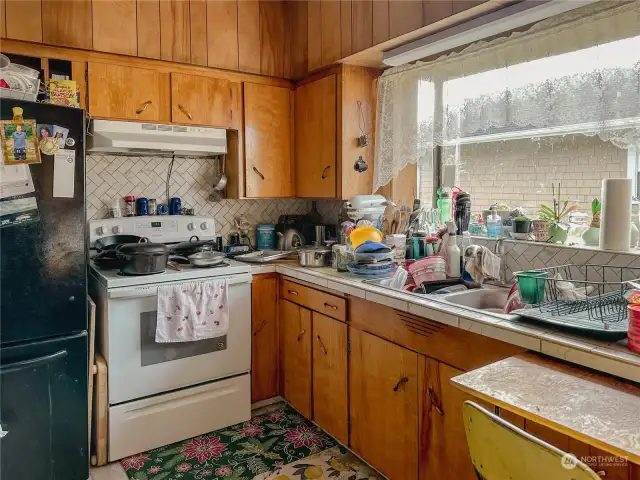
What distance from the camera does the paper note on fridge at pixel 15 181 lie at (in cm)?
188

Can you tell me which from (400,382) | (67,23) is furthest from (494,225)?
(67,23)

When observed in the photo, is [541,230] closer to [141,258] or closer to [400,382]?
[400,382]

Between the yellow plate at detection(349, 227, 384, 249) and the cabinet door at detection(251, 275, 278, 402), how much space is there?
60cm

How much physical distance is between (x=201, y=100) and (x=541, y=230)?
1.98m

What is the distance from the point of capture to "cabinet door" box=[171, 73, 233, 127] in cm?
273

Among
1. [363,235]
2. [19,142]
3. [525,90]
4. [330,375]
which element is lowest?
[330,375]

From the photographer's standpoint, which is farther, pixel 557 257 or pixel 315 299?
pixel 315 299

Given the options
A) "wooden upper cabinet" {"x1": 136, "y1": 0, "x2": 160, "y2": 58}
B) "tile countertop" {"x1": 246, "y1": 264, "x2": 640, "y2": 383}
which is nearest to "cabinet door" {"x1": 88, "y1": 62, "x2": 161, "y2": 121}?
"wooden upper cabinet" {"x1": 136, "y1": 0, "x2": 160, "y2": 58}

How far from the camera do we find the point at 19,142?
6.31 ft

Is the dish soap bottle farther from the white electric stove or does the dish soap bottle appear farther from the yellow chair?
the yellow chair

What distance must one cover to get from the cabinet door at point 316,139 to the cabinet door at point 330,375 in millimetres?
880

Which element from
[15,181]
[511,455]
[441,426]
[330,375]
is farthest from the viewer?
[330,375]

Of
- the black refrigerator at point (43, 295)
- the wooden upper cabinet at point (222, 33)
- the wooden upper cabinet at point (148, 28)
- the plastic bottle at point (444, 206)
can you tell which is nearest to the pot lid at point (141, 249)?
the black refrigerator at point (43, 295)

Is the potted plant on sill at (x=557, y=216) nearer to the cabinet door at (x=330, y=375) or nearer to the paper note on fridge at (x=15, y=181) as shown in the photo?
the cabinet door at (x=330, y=375)
